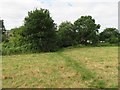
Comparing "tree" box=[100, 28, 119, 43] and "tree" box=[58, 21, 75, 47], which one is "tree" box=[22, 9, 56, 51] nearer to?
"tree" box=[58, 21, 75, 47]

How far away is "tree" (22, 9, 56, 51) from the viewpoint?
20.1 meters

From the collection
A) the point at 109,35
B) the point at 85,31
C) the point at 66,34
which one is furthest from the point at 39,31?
the point at 109,35

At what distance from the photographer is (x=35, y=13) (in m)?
20.4

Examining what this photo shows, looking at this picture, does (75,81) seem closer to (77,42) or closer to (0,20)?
(0,20)

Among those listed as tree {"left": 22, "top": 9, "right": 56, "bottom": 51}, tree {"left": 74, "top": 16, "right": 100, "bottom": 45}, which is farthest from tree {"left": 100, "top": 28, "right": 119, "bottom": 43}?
tree {"left": 22, "top": 9, "right": 56, "bottom": 51}

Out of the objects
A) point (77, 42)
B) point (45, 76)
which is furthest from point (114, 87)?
point (77, 42)

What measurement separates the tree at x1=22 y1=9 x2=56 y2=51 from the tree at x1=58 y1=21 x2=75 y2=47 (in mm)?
6442

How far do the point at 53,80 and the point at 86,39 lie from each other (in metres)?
→ 26.5

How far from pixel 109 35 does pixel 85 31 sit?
350 inches

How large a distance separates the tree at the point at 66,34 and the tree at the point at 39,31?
21.1 feet

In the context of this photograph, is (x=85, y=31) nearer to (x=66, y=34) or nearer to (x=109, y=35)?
(x=66, y=34)

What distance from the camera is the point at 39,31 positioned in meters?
20.2

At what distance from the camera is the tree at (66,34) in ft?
92.0

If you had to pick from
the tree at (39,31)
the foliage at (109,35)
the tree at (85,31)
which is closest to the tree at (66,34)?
the tree at (85,31)
